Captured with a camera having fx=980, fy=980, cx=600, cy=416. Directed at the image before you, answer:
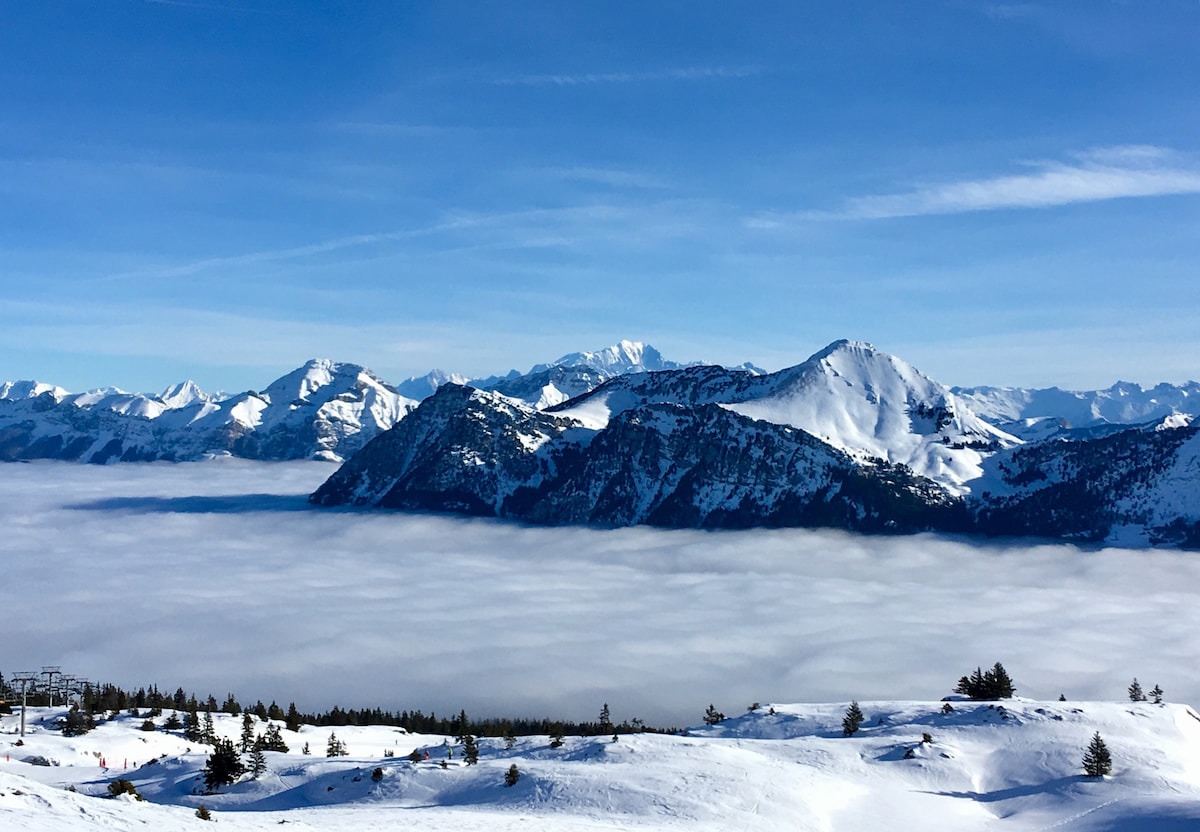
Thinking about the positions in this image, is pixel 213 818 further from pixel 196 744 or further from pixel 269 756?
pixel 196 744

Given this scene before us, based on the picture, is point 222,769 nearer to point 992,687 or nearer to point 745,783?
point 745,783

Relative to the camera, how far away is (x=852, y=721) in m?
96.6

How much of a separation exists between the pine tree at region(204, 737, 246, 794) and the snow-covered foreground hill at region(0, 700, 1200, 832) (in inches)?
39.3

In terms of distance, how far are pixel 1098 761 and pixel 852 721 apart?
26.2m

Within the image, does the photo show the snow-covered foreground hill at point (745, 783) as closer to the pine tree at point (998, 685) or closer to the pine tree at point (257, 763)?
the pine tree at point (257, 763)

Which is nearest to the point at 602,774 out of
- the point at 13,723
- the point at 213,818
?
the point at 213,818

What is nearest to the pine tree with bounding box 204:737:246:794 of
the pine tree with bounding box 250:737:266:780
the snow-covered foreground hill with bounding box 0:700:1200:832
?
the pine tree with bounding box 250:737:266:780

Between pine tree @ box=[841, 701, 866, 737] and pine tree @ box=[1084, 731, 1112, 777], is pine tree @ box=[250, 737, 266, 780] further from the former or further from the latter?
pine tree @ box=[1084, 731, 1112, 777]

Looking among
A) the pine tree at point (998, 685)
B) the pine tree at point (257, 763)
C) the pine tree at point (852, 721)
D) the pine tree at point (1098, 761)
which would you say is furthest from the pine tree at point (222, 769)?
the pine tree at point (998, 685)

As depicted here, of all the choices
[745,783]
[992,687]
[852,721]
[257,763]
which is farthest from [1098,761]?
[257,763]

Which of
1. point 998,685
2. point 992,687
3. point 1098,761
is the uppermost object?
point 1098,761

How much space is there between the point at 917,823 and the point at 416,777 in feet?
117

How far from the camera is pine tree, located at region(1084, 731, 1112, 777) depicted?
2901 inches

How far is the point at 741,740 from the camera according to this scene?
297 feet
